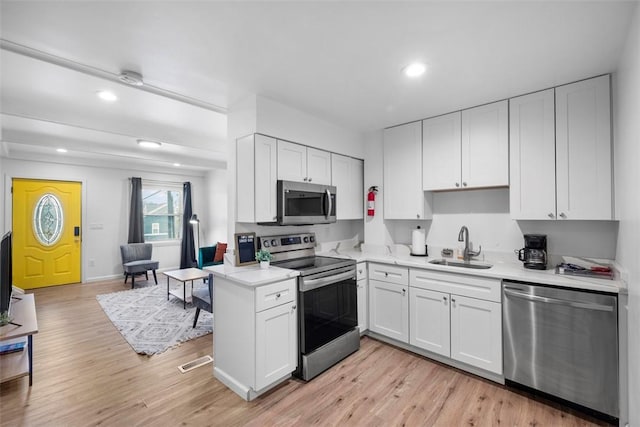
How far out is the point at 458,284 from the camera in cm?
259

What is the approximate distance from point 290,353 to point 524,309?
74.3 inches

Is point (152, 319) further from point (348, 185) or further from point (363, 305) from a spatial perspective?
point (348, 185)

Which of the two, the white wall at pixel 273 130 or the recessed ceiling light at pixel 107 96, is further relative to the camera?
the recessed ceiling light at pixel 107 96

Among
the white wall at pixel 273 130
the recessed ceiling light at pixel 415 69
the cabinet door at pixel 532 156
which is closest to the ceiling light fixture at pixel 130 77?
the white wall at pixel 273 130

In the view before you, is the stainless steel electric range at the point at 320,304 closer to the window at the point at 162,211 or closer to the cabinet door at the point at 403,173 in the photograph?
the cabinet door at the point at 403,173

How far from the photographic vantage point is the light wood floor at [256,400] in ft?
6.64

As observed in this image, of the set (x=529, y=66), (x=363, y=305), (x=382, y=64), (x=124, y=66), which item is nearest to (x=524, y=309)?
(x=363, y=305)

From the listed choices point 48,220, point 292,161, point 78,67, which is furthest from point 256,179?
point 48,220

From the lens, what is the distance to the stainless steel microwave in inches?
110

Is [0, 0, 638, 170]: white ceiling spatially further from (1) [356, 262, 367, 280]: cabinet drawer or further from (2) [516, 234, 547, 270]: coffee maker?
(1) [356, 262, 367, 280]: cabinet drawer

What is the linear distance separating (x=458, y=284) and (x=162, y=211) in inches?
267

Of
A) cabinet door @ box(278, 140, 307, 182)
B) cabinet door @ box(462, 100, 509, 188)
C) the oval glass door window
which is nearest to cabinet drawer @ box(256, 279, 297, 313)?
cabinet door @ box(278, 140, 307, 182)

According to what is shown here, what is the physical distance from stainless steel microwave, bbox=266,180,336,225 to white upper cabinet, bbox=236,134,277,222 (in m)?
0.09

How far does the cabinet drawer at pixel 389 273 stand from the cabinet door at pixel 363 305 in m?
0.14
